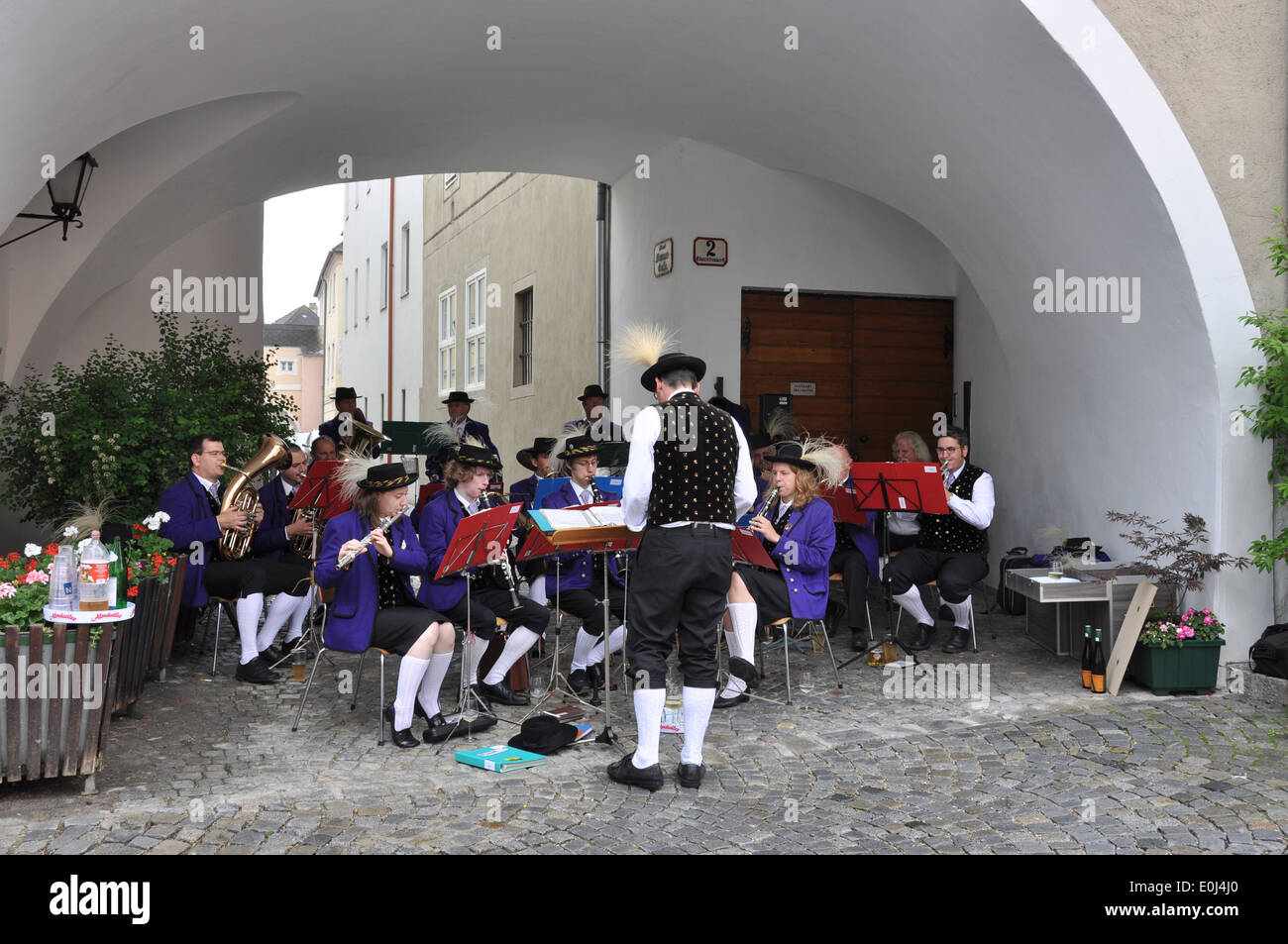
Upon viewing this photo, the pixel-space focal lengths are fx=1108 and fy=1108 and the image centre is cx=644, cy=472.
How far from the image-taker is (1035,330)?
859cm

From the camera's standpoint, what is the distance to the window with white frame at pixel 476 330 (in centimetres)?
1873

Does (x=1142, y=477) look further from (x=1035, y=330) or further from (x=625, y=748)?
(x=625, y=748)

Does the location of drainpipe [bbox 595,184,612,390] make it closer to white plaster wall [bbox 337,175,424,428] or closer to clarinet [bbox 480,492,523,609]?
clarinet [bbox 480,492,523,609]

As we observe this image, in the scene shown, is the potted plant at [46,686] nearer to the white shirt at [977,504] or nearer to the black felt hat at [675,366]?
the black felt hat at [675,366]

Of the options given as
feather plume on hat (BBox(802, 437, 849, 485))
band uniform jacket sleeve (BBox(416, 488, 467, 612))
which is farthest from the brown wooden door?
band uniform jacket sleeve (BBox(416, 488, 467, 612))

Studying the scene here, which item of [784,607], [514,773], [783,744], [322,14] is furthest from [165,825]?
[322,14]

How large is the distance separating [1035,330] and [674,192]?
12.4ft

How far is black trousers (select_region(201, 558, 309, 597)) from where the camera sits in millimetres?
7098

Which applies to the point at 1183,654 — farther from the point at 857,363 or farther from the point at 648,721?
the point at 857,363

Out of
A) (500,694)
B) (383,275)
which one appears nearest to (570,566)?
Result: (500,694)

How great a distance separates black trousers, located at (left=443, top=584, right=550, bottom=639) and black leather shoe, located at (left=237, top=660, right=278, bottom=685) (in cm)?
156

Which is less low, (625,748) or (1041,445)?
(1041,445)

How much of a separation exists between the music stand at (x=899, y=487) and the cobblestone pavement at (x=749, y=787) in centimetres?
137

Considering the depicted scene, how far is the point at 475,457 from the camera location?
20.4 feet
